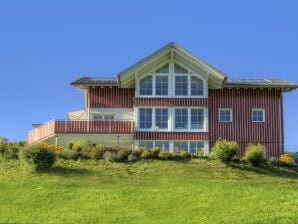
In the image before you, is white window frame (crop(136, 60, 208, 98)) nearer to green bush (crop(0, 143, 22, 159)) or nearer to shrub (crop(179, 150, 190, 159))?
shrub (crop(179, 150, 190, 159))

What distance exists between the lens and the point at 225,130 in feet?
149

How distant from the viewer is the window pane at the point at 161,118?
4394 cm

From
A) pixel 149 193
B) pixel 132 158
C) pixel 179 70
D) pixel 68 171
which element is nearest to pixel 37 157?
pixel 68 171

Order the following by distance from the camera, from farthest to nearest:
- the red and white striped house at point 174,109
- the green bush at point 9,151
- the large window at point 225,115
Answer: the large window at point 225,115 → the red and white striped house at point 174,109 → the green bush at point 9,151

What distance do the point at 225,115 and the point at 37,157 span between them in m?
15.5

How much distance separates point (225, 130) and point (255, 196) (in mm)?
15108

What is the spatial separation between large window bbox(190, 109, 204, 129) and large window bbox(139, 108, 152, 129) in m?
2.90

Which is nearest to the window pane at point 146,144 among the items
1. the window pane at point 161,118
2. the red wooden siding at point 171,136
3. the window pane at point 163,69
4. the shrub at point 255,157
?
the red wooden siding at point 171,136

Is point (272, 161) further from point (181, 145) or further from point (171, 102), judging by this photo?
point (171, 102)

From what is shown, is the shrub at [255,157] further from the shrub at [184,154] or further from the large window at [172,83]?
the large window at [172,83]

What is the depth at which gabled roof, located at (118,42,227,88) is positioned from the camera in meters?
43.5

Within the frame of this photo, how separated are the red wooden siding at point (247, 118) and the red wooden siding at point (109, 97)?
600 cm

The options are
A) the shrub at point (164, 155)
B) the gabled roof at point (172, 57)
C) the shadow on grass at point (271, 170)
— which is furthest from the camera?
the gabled roof at point (172, 57)

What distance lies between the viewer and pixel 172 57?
4428cm
